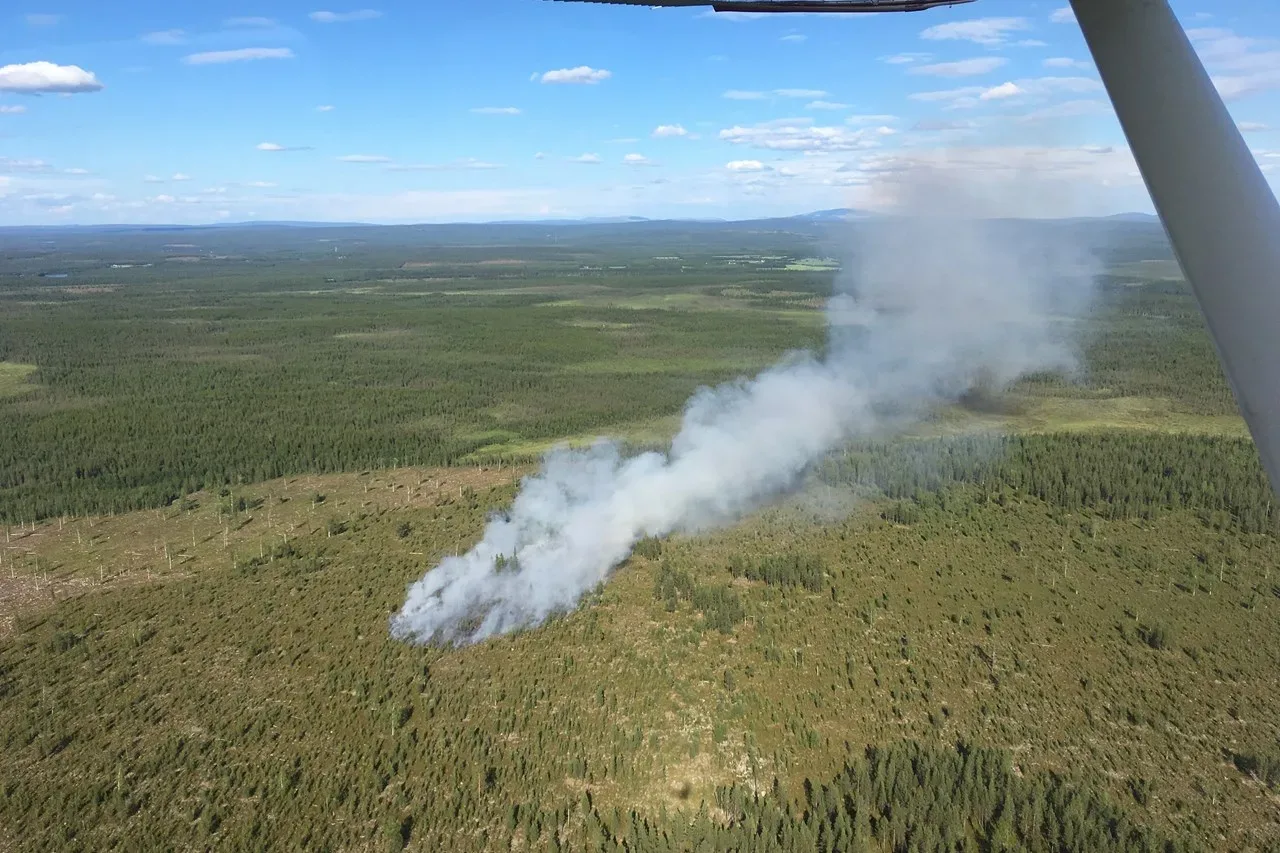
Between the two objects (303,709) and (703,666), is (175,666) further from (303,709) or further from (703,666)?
(703,666)

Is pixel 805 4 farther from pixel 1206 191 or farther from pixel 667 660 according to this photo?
pixel 667 660

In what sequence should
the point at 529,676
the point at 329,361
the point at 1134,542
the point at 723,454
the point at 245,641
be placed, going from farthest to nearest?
the point at 329,361 < the point at 723,454 < the point at 1134,542 < the point at 245,641 < the point at 529,676

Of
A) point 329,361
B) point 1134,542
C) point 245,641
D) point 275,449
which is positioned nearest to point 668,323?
point 329,361

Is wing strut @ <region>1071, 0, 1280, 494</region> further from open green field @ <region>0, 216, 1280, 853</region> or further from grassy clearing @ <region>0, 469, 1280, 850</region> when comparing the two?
grassy clearing @ <region>0, 469, 1280, 850</region>

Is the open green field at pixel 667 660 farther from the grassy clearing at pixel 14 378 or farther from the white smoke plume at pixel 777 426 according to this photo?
the grassy clearing at pixel 14 378

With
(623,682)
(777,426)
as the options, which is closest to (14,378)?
(777,426)

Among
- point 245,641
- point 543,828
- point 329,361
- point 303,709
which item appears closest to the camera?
point 543,828
